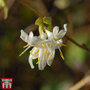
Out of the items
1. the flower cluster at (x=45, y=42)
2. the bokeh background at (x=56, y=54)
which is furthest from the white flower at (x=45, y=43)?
the bokeh background at (x=56, y=54)

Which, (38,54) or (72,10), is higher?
(72,10)

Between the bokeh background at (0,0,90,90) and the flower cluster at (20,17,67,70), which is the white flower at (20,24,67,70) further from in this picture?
the bokeh background at (0,0,90,90)

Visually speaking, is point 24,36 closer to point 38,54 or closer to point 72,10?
point 38,54

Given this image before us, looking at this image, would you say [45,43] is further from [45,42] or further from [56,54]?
[56,54]

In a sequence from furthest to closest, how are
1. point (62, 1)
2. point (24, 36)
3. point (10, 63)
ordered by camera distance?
point (62, 1), point (10, 63), point (24, 36)

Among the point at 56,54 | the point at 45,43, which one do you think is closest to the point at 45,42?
the point at 45,43

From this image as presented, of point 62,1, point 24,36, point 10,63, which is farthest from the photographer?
point 62,1

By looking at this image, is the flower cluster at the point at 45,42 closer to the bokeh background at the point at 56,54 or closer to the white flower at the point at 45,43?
the white flower at the point at 45,43

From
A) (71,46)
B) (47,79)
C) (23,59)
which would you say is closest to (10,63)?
(23,59)
